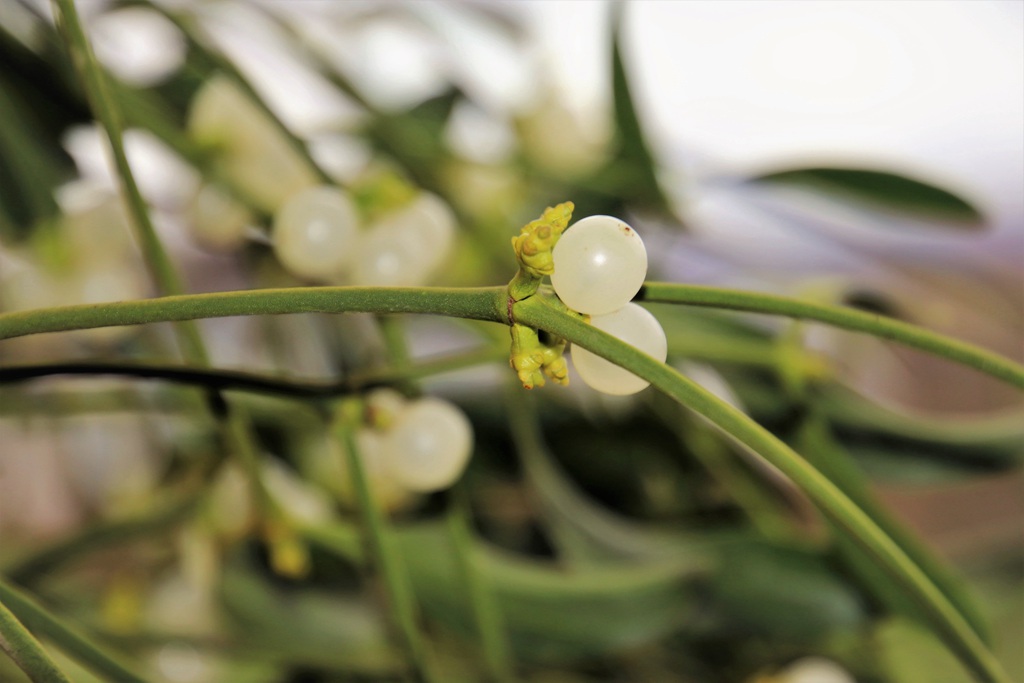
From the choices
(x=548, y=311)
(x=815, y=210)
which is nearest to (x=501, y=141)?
(x=815, y=210)

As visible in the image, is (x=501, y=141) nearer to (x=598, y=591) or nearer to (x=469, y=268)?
(x=469, y=268)

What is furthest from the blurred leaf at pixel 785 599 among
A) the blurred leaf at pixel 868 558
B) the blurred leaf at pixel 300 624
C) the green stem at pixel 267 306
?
the green stem at pixel 267 306

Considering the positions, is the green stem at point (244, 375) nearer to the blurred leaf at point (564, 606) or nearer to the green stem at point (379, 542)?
the green stem at point (379, 542)

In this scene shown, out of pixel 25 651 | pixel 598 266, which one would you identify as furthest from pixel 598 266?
pixel 25 651

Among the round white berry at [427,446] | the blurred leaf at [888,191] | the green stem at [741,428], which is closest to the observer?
the green stem at [741,428]

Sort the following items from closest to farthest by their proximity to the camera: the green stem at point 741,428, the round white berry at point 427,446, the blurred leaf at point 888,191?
the green stem at point 741,428, the round white berry at point 427,446, the blurred leaf at point 888,191

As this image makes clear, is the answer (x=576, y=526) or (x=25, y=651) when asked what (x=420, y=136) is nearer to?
(x=576, y=526)

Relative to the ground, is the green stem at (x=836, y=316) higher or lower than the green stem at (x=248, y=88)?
lower
